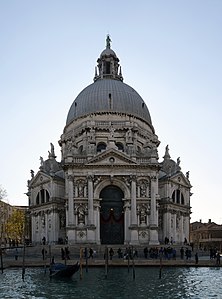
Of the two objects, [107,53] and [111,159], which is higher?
[107,53]

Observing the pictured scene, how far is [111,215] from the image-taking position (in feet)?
158

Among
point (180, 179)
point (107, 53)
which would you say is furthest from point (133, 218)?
point (107, 53)

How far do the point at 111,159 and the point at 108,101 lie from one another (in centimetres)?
1074

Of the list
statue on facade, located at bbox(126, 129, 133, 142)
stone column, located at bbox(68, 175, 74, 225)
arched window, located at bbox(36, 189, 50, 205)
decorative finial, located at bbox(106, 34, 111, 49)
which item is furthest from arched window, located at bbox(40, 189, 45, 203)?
decorative finial, located at bbox(106, 34, 111, 49)

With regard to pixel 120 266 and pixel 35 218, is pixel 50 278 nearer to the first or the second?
pixel 120 266

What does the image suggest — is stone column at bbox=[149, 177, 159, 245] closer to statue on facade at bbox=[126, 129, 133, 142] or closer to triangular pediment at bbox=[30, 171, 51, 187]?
statue on facade at bbox=[126, 129, 133, 142]

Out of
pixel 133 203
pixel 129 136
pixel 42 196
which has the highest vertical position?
pixel 129 136

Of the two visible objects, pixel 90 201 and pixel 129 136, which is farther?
pixel 129 136

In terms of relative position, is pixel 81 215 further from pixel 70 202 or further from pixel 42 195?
pixel 42 195

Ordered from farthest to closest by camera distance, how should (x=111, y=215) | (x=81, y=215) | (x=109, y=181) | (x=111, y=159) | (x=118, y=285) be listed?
(x=111, y=215) → (x=109, y=181) → (x=111, y=159) → (x=81, y=215) → (x=118, y=285)

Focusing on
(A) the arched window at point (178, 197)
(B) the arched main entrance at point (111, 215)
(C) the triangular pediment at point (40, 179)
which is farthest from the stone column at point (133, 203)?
(C) the triangular pediment at point (40, 179)

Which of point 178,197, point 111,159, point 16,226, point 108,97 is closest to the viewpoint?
point 111,159

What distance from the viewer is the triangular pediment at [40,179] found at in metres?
52.0

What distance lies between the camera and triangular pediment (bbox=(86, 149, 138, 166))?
1860 inches
